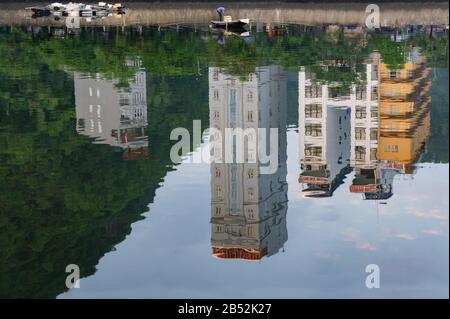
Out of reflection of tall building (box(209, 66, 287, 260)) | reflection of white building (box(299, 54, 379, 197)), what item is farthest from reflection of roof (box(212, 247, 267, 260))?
reflection of white building (box(299, 54, 379, 197))

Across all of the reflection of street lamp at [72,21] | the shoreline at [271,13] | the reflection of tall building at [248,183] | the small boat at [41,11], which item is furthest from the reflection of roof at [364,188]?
the small boat at [41,11]

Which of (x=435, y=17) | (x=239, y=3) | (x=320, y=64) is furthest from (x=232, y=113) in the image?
(x=239, y=3)

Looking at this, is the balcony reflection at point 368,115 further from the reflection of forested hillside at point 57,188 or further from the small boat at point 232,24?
the small boat at point 232,24

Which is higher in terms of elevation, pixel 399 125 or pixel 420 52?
pixel 420 52

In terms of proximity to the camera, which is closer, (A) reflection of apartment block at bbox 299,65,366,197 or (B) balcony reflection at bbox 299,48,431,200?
(A) reflection of apartment block at bbox 299,65,366,197

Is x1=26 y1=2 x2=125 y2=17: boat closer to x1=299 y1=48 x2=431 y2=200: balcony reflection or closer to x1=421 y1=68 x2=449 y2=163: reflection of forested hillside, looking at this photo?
x1=299 y1=48 x2=431 y2=200: balcony reflection

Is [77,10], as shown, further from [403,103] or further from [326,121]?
[403,103]
